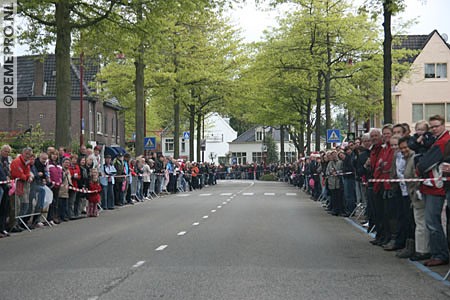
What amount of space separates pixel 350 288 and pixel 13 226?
10.5 metres

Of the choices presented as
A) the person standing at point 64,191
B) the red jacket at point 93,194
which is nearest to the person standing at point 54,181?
the person standing at point 64,191

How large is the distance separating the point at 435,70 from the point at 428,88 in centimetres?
150

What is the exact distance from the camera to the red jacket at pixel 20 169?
1678 centimetres

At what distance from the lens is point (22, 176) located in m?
16.9

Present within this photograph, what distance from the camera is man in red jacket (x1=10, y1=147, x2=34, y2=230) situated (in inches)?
663

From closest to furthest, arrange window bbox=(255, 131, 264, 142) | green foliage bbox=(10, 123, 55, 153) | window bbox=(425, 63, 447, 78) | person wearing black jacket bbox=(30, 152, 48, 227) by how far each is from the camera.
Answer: person wearing black jacket bbox=(30, 152, 48, 227) → green foliage bbox=(10, 123, 55, 153) → window bbox=(425, 63, 447, 78) → window bbox=(255, 131, 264, 142)

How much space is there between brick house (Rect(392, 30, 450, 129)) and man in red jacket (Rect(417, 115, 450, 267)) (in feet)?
147

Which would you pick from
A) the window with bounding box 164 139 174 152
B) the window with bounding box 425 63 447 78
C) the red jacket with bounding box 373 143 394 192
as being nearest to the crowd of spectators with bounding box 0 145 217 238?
the red jacket with bounding box 373 143 394 192

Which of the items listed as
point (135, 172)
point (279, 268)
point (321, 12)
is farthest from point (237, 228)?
point (321, 12)

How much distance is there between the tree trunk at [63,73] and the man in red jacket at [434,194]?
49.9ft

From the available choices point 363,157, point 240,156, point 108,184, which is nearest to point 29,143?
point 108,184

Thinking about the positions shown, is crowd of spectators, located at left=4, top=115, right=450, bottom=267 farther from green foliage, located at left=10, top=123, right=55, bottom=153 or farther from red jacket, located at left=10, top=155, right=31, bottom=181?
green foliage, located at left=10, top=123, right=55, bottom=153

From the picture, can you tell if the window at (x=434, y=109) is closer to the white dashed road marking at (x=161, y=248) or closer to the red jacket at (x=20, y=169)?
the red jacket at (x=20, y=169)

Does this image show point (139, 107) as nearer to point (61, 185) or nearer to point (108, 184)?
point (108, 184)
